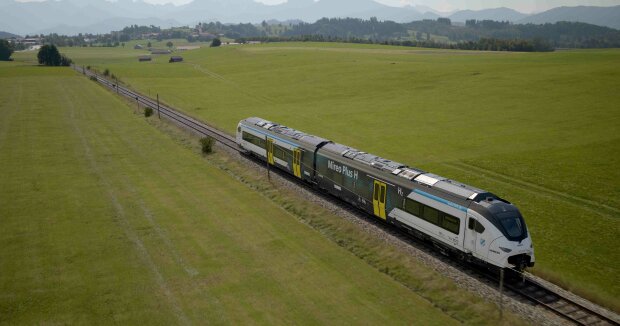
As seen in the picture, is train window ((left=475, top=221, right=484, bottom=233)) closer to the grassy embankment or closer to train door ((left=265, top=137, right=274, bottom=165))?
the grassy embankment

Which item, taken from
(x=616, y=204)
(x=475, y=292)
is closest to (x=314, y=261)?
(x=475, y=292)

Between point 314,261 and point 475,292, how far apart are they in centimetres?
865

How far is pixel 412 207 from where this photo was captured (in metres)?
26.8

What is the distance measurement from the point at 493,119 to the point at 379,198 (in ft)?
134

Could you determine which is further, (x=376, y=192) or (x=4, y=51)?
(x=4, y=51)

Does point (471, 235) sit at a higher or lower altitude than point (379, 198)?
lower

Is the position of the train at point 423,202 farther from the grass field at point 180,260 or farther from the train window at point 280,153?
the grass field at point 180,260

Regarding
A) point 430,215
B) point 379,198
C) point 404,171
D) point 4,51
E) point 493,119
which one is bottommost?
point 379,198

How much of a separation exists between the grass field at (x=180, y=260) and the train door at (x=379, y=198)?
6.20 ft

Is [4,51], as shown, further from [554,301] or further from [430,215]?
[554,301]

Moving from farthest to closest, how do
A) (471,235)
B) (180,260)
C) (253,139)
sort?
(253,139)
(180,260)
(471,235)

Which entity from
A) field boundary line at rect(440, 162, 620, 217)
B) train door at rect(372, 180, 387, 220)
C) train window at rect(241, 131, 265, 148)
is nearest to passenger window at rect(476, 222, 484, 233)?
train door at rect(372, 180, 387, 220)

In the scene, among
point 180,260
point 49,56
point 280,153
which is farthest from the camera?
point 49,56

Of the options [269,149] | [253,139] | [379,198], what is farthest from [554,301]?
[253,139]
